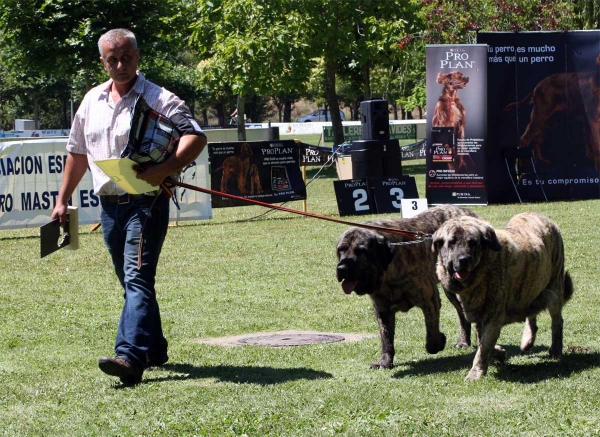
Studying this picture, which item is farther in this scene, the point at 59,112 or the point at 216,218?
the point at 59,112

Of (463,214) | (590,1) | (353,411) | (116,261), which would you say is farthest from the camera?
(590,1)

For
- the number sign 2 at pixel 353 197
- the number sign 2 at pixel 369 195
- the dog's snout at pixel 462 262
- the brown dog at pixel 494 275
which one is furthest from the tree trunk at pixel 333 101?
the dog's snout at pixel 462 262

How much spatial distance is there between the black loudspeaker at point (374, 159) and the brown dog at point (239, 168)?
266 centimetres

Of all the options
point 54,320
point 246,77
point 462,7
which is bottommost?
point 54,320

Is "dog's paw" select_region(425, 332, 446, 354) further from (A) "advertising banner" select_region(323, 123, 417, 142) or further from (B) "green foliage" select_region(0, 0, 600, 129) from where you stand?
(A) "advertising banner" select_region(323, 123, 417, 142)

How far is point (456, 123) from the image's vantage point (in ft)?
65.5

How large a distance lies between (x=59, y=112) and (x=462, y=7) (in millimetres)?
52179

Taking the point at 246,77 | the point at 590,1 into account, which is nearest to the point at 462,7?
the point at 590,1

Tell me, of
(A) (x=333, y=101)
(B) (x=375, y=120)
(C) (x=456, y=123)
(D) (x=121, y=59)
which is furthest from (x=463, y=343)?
(A) (x=333, y=101)

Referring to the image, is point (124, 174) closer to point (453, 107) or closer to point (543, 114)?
point (453, 107)

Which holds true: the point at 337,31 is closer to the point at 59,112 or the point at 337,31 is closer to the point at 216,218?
the point at 216,218

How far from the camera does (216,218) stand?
1944cm

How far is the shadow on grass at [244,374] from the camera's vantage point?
6484 millimetres

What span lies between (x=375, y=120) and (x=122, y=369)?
50.3 ft
